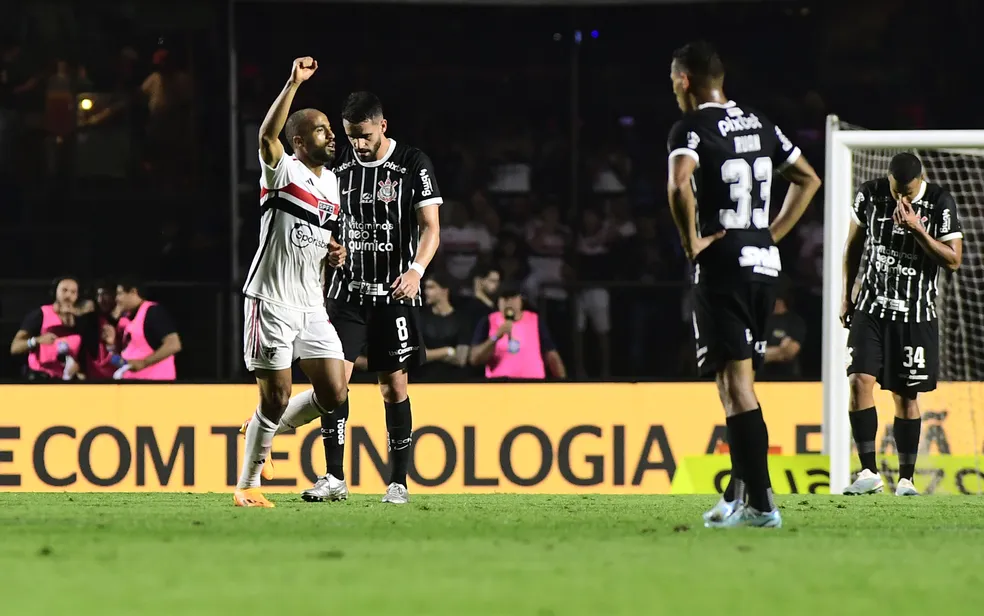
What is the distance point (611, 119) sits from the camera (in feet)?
59.5

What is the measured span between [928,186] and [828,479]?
2142 mm

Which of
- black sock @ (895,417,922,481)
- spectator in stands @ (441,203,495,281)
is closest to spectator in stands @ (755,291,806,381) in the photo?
spectator in stands @ (441,203,495,281)

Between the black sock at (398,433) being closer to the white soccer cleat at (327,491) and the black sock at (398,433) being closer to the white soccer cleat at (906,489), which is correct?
the white soccer cleat at (327,491)

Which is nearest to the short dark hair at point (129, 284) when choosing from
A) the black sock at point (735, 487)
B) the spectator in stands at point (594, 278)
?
the spectator in stands at point (594, 278)

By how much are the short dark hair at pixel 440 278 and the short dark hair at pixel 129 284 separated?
8.25 ft

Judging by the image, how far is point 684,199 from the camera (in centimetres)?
657

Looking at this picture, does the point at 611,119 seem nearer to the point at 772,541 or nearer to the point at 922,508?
the point at 922,508

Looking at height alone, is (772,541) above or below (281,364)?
below

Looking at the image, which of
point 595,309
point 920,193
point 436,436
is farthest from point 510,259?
point 920,193

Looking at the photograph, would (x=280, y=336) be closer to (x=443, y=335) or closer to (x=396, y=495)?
(x=396, y=495)

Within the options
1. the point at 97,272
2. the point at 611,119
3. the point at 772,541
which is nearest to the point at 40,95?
the point at 97,272

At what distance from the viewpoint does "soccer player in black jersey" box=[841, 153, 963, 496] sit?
10.6m

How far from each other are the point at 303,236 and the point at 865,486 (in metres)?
4.16

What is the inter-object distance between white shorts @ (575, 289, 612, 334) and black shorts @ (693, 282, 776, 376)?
9141 mm
